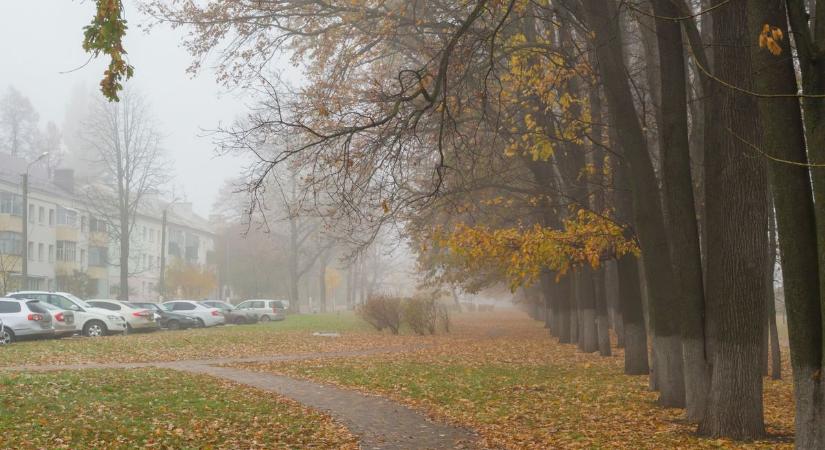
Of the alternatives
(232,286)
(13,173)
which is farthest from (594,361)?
(232,286)

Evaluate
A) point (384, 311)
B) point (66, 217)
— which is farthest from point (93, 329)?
point (66, 217)

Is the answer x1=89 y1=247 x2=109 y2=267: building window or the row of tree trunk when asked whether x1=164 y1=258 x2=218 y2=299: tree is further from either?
the row of tree trunk

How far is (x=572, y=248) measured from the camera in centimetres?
1591

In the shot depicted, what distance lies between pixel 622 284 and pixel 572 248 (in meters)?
1.89

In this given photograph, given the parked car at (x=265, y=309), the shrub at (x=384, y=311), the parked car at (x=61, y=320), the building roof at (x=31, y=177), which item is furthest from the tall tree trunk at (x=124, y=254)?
the parked car at (x=61, y=320)

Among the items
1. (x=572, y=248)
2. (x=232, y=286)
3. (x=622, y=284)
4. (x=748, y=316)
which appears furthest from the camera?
(x=232, y=286)

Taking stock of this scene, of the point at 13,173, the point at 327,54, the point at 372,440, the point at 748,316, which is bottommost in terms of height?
the point at 372,440

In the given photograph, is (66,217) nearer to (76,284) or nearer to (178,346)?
(76,284)

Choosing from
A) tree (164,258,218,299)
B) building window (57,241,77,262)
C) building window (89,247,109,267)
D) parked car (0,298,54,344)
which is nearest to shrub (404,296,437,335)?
parked car (0,298,54,344)

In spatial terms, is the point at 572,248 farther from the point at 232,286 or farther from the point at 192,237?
the point at 192,237

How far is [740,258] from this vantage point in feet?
31.6

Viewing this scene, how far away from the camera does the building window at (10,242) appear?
56956 millimetres

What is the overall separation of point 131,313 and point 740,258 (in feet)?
102

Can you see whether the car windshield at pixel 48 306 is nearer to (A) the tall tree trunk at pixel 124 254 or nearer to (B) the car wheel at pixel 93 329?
(B) the car wheel at pixel 93 329
